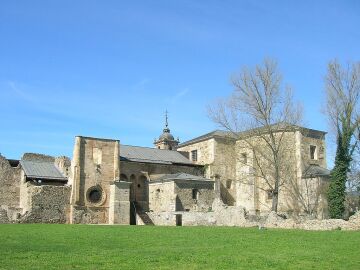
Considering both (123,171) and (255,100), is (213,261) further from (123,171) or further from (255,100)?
(123,171)

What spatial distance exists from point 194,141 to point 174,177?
979 cm

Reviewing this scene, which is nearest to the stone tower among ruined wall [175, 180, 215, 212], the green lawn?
ruined wall [175, 180, 215, 212]

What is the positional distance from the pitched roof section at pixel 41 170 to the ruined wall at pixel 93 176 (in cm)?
325

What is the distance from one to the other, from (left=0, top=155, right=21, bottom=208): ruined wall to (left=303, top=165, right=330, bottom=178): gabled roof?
25.5 m

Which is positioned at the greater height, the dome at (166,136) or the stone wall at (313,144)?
the dome at (166,136)

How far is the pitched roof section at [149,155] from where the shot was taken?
45.0 m

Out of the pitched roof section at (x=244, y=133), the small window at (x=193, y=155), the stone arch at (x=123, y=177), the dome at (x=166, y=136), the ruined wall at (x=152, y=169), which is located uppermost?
the dome at (x=166, y=136)

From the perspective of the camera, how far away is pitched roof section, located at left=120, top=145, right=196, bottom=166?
45.0 metres

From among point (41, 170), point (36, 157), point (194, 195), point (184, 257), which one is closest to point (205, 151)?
point (194, 195)

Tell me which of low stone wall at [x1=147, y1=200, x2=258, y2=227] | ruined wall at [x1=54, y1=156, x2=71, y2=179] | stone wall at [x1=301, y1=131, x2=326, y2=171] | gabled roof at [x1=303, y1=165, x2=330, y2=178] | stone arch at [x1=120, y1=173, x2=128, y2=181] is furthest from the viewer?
stone arch at [x1=120, y1=173, x2=128, y2=181]

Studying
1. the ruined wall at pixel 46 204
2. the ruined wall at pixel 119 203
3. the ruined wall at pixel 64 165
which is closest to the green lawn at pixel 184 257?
the ruined wall at pixel 46 204

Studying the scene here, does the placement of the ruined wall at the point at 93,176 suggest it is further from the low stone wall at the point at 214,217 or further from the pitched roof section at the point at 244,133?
the pitched roof section at the point at 244,133

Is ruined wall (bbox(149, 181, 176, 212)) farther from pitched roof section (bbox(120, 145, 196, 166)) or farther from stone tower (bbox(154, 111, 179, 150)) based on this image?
stone tower (bbox(154, 111, 179, 150))

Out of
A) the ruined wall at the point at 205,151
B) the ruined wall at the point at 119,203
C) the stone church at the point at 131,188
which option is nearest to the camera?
the stone church at the point at 131,188
